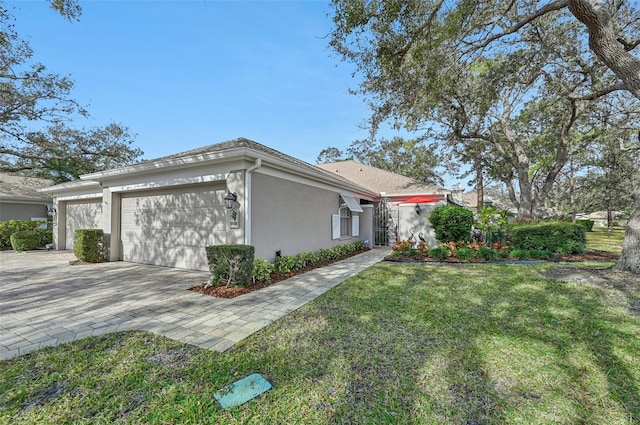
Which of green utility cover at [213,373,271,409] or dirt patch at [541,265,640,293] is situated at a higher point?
dirt patch at [541,265,640,293]

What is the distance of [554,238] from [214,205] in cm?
1448

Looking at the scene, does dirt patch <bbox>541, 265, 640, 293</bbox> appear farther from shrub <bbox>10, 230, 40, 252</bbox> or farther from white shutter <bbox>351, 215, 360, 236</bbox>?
shrub <bbox>10, 230, 40, 252</bbox>

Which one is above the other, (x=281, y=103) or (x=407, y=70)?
(x=281, y=103)

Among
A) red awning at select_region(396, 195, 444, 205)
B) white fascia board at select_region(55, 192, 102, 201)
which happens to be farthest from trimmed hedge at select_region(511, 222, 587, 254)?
white fascia board at select_region(55, 192, 102, 201)

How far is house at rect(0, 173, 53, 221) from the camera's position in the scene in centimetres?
1842

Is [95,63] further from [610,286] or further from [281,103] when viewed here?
[610,286]

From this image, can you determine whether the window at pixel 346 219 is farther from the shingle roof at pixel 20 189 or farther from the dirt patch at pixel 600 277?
the shingle roof at pixel 20 189

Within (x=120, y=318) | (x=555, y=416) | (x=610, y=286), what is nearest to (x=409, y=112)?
(x=610, y=286)

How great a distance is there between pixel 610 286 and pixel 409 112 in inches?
370

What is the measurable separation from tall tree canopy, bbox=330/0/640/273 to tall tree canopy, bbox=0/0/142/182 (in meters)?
13.4

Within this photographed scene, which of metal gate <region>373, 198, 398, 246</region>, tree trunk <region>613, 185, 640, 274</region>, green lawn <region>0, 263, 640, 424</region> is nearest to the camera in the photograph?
green lawn <region>0, 263, 640, 424</region>

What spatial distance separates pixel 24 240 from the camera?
615 inches

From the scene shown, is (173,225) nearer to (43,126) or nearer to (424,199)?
(424,199)

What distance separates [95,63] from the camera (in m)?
11.5
